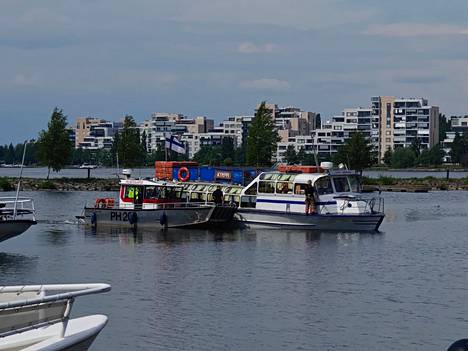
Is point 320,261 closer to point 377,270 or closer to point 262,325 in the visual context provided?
point 377,270

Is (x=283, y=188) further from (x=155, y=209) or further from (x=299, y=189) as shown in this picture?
(x=155, y=209)

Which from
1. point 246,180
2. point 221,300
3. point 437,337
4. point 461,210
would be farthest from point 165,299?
point 461,210

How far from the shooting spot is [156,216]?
178ft

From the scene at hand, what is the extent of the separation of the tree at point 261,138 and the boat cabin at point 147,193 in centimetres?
6365

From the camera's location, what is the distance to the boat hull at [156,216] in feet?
176

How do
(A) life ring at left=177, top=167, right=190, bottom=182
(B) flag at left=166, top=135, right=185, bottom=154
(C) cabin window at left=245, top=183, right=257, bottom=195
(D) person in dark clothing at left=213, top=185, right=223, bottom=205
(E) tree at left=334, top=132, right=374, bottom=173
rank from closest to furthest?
1. (D) person in dark clothing at left=213, top=185, right=223, bottom=205
2. (C) cabin window at left=245, top=183, right=257, bottom=195
3. (A) life ring at left=177, top=167, right=190, bottom=182
4. (B) flag at left=166, top=135, right=185, bottom=154
5. (E) tree at left=334, top=132, right=374, bottom=173

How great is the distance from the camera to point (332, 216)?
52.7 m

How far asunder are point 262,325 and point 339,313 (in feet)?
10.3

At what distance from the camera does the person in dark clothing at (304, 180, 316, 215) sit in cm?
5225

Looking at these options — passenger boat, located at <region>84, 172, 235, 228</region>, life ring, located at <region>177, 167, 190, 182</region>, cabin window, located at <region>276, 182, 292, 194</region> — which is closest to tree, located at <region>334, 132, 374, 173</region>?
life ring, located at <region>177, 167, 190, 182</region>

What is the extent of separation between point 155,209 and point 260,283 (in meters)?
19.6

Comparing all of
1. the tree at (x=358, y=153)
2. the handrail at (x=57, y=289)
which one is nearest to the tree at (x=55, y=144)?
the tree at (x=358, y=153)

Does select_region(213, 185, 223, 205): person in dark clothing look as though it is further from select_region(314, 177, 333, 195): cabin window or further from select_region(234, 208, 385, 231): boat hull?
select_region(314, 177, 333, 195): cabin window

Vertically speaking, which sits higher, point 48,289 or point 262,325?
point 48,289
